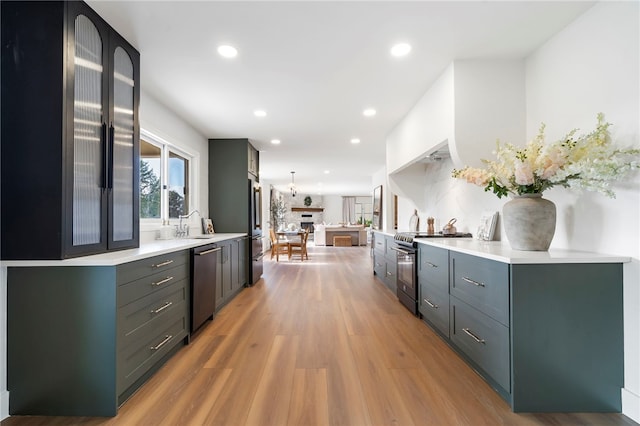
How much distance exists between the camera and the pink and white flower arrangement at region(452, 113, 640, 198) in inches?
62.9

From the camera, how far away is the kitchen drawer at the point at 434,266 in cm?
258

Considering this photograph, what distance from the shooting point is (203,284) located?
298 cm

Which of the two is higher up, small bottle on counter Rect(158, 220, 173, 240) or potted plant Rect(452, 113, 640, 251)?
potted plant Rect(452, 113, 640, 251)

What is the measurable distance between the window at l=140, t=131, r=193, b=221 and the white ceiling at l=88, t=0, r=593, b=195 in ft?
1.72

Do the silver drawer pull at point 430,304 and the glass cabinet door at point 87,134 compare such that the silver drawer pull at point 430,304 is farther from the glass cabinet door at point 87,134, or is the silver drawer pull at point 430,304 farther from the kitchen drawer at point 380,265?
the glass cabinet door at point 87,134

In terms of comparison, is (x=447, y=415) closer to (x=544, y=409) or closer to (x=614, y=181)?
(x=544, y=409)

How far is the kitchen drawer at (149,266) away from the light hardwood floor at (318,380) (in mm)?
736

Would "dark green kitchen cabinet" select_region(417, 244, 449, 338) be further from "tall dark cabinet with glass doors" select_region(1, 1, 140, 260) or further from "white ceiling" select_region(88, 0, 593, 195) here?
"tall dark cabinet with glass doors" select_region(1, 1, 140, 260)

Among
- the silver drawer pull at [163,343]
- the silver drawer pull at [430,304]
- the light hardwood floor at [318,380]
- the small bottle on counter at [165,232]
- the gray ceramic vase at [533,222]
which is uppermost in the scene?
the gray ceramic vase at [533,222]

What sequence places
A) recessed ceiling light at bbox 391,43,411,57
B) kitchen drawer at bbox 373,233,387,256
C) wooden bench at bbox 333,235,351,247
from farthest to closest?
wooden bench at bbox 333,235,351,247, kitchen drawer at bbox 373,233,387,256, recessed ceiling light at bbox 391,43,411,57

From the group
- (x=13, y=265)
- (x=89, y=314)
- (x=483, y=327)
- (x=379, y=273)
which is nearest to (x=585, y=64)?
(x=483, y=327)

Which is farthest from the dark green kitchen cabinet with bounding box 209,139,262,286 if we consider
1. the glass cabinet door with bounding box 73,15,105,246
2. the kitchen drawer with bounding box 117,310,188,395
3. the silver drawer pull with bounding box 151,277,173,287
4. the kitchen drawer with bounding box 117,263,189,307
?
the glass cabinet door with bounding box 73,15,105,246

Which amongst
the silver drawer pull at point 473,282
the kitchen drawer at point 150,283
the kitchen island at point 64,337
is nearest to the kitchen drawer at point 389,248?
the silver drawer pull at point 473,282

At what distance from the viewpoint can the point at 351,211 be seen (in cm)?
1664
